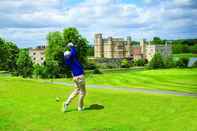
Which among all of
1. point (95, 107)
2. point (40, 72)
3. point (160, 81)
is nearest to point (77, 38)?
point (40, 72)

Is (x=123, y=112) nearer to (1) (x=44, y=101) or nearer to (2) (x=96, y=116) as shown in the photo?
(2) (x=96, y=116)

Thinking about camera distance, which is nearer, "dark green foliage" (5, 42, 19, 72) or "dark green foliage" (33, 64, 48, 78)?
"dark green foliage" (33, 64, 48, 78)

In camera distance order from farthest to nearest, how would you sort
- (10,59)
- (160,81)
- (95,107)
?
1. (10,59)
2. (160,81)
3. (95,107)

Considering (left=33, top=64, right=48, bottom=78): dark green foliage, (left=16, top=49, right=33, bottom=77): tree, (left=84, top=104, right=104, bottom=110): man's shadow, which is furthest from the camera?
(left=16, top=49, right=33, bottom=77): tree

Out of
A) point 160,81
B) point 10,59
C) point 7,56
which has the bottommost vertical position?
point 160,81

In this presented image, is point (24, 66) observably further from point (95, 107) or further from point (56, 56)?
point (95, 107)

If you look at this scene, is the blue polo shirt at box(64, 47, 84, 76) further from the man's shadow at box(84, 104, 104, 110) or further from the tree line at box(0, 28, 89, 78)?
the tree line at box(0, 28, 89, 78)

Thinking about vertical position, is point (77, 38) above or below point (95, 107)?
above

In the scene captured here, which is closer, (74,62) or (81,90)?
(74,62)

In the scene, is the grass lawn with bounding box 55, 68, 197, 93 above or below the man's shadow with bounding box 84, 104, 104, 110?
below

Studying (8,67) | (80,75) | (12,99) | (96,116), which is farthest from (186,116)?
(8,67)

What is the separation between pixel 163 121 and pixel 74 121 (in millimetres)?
3511

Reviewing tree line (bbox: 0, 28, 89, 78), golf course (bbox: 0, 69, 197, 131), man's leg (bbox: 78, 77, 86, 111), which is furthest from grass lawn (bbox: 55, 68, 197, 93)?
man's leg (bbox: 78, 77, 86, 111)

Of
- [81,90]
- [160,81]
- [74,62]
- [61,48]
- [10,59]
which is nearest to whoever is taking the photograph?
[74,62]
